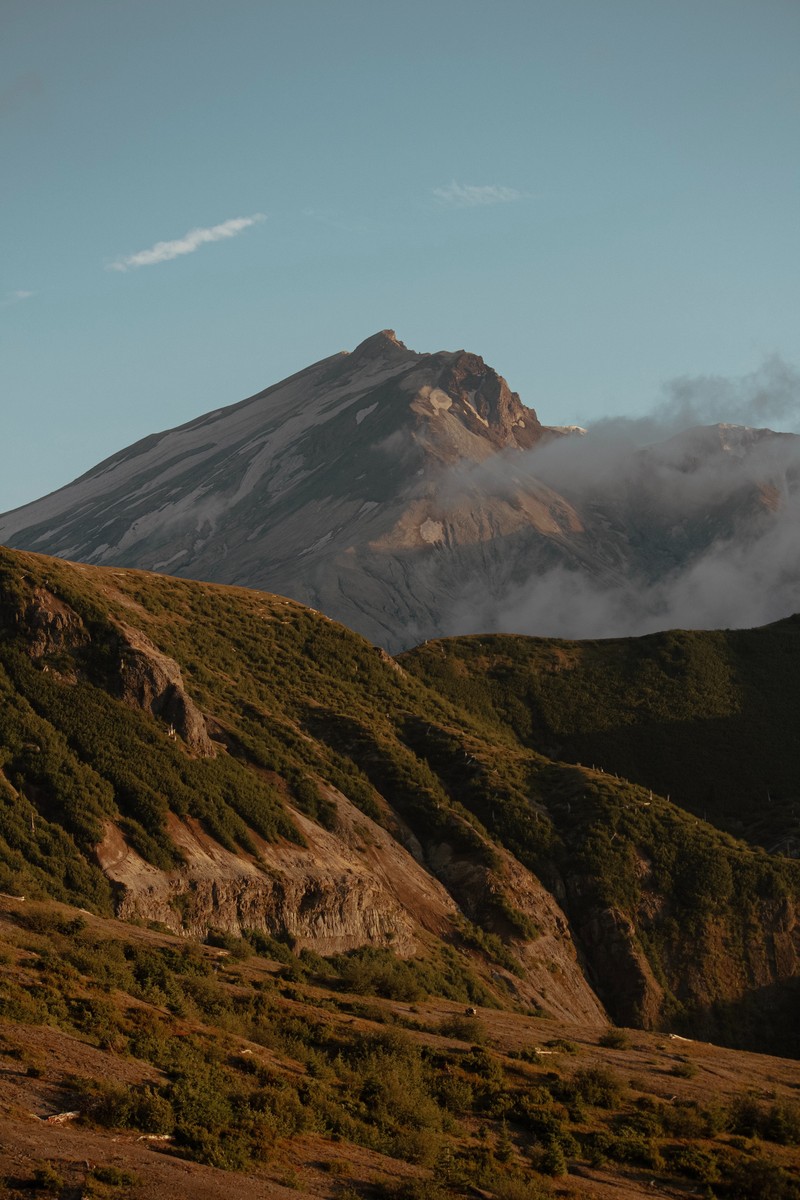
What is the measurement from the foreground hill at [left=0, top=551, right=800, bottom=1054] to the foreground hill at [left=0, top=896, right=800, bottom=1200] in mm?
12042

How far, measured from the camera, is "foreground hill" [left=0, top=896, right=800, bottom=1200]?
1073 inches

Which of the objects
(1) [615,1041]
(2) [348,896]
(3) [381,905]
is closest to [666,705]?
(3) [381,905]

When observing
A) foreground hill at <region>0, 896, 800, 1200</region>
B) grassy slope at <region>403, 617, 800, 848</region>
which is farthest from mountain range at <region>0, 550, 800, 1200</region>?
grassy slope at <region>403, 617, 800, 848</region>

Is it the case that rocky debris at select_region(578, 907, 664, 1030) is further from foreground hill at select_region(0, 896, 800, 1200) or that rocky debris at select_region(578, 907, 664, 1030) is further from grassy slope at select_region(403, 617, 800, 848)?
foreground hill at select_region(0, 896, 800, 1200)

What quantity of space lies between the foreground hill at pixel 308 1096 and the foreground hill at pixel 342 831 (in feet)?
39.5

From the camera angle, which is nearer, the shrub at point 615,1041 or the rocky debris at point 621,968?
the shrub at point 615,1041

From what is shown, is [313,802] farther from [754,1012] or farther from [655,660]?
[655,660]

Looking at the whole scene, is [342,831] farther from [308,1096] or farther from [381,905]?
[308,1096]

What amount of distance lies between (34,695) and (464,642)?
5444 cm

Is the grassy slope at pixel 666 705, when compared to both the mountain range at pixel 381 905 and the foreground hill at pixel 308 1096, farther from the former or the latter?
the foreground hill at pixel 308 1096

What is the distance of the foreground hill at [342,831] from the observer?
62812 millimetres

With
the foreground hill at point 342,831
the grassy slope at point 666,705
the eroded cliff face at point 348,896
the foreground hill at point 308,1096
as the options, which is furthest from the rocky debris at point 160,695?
the grassy slope at point 666,705

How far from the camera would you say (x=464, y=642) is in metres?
118

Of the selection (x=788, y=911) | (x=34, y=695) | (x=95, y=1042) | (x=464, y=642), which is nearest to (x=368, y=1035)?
(x=95, y=1042)
